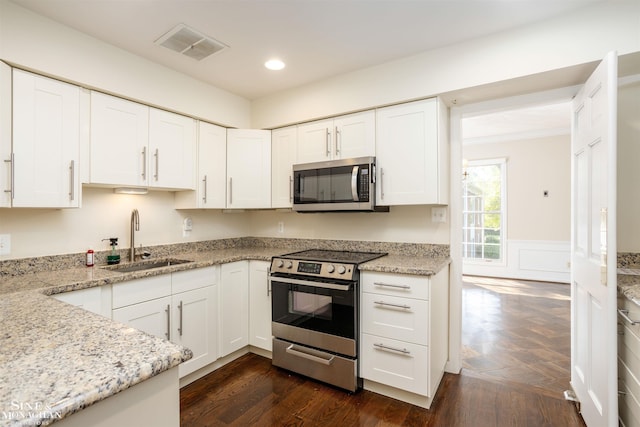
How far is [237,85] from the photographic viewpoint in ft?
9.61

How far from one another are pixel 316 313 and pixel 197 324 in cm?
90

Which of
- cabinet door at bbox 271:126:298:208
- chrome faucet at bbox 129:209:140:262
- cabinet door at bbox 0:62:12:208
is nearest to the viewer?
cabinet door at bbox 0:62:12:208

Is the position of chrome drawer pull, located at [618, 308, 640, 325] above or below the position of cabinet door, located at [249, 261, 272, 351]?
above

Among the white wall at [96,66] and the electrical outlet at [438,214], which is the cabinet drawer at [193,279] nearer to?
the white wall at [96,66]

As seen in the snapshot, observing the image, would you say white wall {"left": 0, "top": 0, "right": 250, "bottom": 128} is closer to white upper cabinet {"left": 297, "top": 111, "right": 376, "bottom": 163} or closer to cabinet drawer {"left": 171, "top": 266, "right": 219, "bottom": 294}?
white upper cabinet {"left": 297, "top": 111, "right": 376, "bottom": 163}

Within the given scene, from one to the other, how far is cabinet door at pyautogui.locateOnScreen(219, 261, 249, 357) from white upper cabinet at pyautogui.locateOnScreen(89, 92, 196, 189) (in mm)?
830

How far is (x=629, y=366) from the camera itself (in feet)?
5.16

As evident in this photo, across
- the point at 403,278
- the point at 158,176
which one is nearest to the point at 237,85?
the point at 158,176

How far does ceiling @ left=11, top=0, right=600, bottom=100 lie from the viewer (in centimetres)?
182

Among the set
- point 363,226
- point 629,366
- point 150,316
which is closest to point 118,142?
point 150,316

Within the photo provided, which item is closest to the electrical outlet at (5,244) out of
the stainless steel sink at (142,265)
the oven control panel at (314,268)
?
the stainless steel sink at (142,265)

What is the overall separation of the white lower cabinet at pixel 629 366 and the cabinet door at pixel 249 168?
2606 millimetres

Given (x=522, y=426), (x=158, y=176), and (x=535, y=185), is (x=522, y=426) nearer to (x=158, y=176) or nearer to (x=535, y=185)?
(x=158, y=176)

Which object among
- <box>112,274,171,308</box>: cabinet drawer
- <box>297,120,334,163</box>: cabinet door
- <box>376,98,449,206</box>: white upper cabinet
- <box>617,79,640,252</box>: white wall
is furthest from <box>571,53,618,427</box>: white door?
<box>112,274,171,308</box>: cabinet drawer
